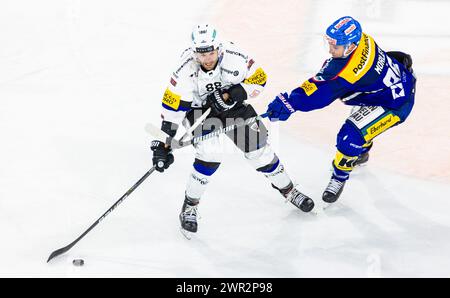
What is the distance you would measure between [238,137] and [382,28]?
400 cm

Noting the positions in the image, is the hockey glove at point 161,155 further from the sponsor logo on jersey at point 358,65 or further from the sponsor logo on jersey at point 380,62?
the sponsor logo on jersey at point 380,62

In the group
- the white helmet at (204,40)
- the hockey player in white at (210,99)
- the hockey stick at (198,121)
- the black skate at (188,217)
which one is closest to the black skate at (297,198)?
the hockey player in white at (210,99)

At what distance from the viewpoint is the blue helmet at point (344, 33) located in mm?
5531

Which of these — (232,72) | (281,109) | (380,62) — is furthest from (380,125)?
(232,72)

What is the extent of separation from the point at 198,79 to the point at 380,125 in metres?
1.42

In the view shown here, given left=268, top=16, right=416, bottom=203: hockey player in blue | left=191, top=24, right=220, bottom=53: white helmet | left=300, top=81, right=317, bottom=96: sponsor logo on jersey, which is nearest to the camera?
left=191, top=24, right=220, bottom=53: white helmet

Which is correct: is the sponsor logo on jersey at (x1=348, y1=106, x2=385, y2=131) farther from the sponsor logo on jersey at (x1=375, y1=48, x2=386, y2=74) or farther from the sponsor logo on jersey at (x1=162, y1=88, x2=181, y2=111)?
the sponsor logo on jersey at (x1=162, y1=88, x2=181, y2=111)

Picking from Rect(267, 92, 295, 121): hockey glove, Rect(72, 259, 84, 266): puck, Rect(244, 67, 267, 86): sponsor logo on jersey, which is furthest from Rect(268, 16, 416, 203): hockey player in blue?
Rect(72, 259, 84, 266): puck

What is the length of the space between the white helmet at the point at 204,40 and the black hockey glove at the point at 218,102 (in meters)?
0.33

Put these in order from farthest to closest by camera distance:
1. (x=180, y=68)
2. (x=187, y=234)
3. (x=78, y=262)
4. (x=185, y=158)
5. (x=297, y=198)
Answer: (x=185, y=158)
(x=297, y=198)
(x=187, y=234)
(x=78, y=262)
(x=180, y=68)

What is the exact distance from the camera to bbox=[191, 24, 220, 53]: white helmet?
520 cm

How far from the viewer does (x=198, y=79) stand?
17.8ft

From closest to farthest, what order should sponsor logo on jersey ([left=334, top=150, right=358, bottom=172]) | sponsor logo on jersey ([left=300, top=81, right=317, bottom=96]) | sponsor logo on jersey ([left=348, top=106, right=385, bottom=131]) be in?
sponsor logo on jersey ([left=300, top=81, right=317, bottom=96])
sponsor logo on jersey ([left=348, top=106, right=385, bottom=131])
sponsor logo on jersey ([left=334, top=150, right=358, bottom=172])

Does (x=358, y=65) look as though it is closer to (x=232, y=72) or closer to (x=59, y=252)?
(x=232, y=72)
